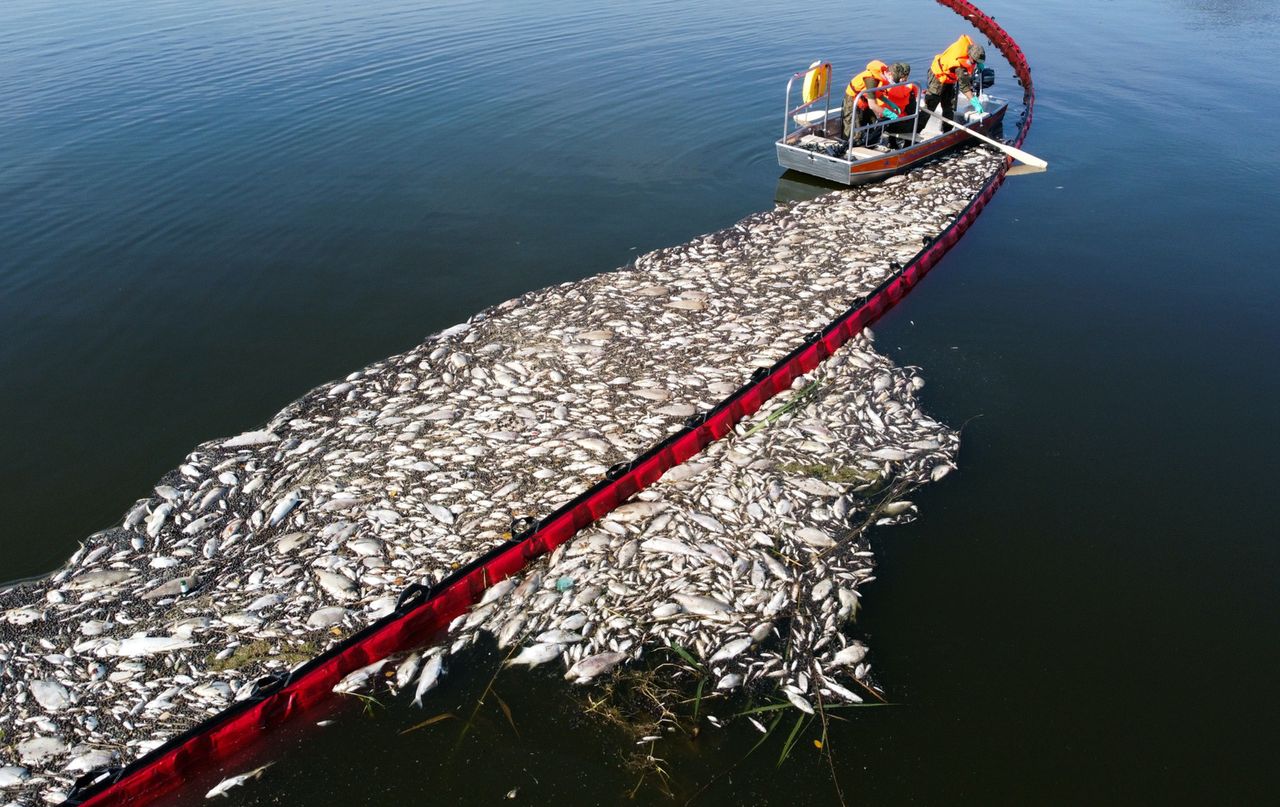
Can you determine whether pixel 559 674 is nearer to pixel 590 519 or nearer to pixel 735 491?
pixel 590 519

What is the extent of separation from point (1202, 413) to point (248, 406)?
13.0 metres

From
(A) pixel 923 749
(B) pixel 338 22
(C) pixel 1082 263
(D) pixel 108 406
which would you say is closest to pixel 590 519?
(A) pixel 923 749

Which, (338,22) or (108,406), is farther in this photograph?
→ (338,22)

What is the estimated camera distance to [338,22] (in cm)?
3216

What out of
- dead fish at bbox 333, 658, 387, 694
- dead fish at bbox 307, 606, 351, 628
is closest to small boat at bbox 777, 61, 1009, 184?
dead fish at bbox 307, 606, 351, 628

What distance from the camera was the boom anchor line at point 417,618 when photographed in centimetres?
641

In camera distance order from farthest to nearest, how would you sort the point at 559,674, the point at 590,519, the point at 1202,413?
1. the point at 1202,413
2. the point at 590,519
3. the point at 559,674

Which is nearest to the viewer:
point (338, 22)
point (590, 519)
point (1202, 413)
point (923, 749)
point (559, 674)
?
point (923, 749)

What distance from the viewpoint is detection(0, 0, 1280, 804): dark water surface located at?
705cm

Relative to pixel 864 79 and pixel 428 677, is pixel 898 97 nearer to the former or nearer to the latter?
pixel 864 79

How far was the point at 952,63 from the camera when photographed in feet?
62.5

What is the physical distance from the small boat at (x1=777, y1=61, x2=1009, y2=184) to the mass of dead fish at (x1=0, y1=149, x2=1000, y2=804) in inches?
243

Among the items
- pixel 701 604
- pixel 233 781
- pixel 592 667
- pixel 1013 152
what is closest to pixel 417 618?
pixel 592 667

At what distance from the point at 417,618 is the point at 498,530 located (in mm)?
1359
